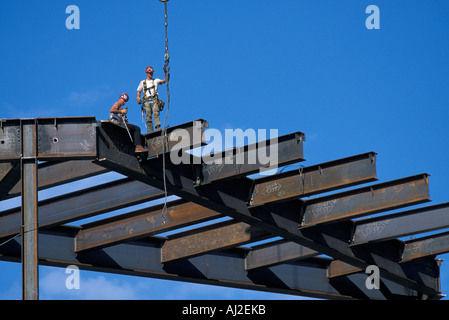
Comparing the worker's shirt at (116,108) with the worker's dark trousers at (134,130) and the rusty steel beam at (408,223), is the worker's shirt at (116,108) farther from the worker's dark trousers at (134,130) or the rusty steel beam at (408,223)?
the rusty steel beam at (408,223)

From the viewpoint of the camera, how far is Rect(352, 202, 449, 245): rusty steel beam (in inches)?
1072

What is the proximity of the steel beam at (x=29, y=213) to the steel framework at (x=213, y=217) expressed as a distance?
2 centimetres

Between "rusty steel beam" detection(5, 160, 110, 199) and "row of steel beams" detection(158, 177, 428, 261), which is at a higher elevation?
"rusty steel beam" detection(5, 160, 110, 199)

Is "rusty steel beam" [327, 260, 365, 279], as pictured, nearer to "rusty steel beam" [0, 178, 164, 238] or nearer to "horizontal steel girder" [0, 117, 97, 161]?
"rusty steel beam" [0, 178, 164, 238]

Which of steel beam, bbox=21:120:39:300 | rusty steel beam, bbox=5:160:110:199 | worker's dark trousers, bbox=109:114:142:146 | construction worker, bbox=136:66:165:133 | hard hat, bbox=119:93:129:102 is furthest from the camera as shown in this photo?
construction worker, bbox=136:66:165:133

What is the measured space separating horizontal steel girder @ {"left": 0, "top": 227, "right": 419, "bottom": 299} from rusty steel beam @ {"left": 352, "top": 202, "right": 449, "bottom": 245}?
9.50 ft

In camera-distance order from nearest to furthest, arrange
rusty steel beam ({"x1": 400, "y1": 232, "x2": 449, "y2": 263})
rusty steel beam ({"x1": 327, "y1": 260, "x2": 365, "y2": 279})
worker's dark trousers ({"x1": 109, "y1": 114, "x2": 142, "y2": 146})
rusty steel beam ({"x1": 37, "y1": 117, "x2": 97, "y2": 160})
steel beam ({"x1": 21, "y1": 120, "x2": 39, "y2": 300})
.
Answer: steel beam ({"x1": 21, "y1": 120, "x2": 39, "y2": 300})
rusty steel beam ({"x1": 37, "y1": 117, "x2": 97, "y2": 160})
worker's dark trousers ({"x1": 109, "y1": 114, "x2": 142, "y2": 146})
rusty steel beam ({"x1": 400, "y1": 232, "x2": 449, "y2": 263})
rusty steel beam ({"x1": 327, "y1": 260, "x2": 365, "y2": 279})

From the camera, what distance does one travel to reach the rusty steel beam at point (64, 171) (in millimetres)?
23641

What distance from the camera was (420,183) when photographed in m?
25.5

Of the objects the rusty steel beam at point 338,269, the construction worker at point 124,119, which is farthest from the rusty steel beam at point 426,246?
the construction worker at point 124,119

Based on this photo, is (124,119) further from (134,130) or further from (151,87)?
(151,87)

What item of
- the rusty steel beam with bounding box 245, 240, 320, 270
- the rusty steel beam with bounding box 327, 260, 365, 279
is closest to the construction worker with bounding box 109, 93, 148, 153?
the rusty steel beam with bounding box 245, 240, 320, 270

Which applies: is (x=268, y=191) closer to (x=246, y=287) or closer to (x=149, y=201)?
(x=149, y=201)

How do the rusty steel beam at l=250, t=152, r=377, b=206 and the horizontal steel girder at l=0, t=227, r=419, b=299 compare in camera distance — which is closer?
the rusty steel beam at l=250, t=152, r=377, b=206
